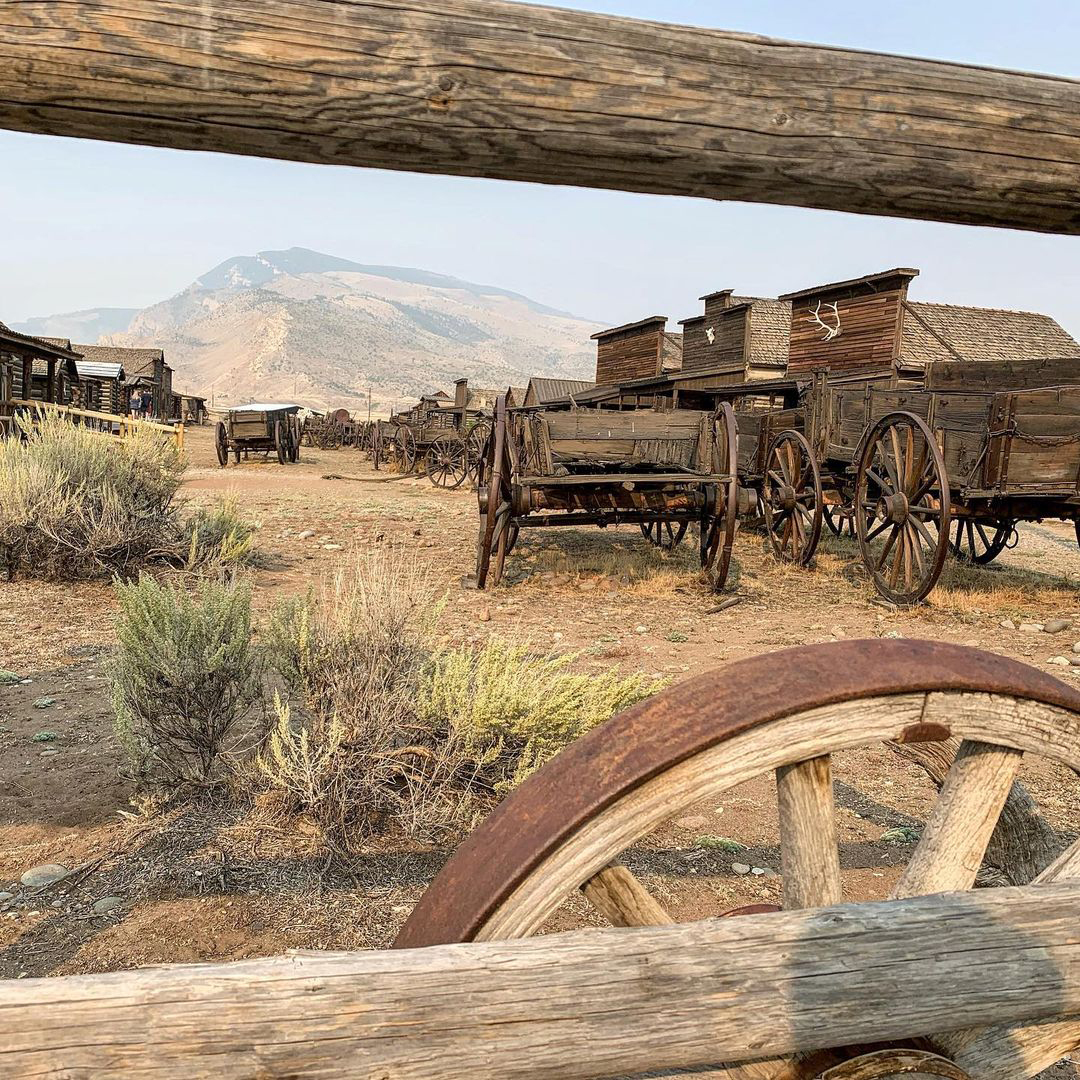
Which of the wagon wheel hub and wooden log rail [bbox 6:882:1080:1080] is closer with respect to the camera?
wooden log rail [bbox 6:882:1080:1080]

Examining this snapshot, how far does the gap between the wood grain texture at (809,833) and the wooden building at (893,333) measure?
1580 cm

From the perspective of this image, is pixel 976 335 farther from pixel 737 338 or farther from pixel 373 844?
pixel 373 844

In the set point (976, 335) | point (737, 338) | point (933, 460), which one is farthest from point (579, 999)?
point (976, 335)

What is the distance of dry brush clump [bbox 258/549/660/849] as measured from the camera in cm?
279

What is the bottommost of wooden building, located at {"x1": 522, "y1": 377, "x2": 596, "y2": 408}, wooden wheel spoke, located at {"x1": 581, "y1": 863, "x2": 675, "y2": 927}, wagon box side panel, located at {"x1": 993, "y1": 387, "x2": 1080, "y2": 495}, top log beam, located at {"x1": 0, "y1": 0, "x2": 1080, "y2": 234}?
wooden wheel spoke, located at {"x1": 581, "y1": 863, "x2": 675, "y2": 927}

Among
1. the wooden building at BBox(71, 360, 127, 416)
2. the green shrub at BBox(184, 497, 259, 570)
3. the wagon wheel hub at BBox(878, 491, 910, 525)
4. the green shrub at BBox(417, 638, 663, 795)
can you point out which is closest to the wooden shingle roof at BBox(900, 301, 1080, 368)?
the wagon wheel hub at BBox(878, 491, 910, 525)

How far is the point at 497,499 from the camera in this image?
22.6ft

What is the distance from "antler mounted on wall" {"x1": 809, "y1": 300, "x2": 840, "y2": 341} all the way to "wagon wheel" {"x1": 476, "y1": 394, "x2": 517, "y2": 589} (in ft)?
44.4

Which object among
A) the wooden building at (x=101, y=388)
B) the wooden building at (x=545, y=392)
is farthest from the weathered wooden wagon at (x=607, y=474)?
the wooden building at (x=101, y=388)

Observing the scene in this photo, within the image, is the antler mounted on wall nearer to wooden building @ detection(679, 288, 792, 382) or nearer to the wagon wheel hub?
wooden building @ detection(679, 288, 792, 382)

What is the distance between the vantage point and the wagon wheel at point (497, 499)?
6.86 meters

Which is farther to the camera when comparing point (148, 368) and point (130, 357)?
point (130, 357)

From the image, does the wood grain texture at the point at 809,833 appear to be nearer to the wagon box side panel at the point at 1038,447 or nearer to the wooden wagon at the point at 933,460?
the wooden wagon at the point at 933,460

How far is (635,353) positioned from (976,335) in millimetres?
9505
